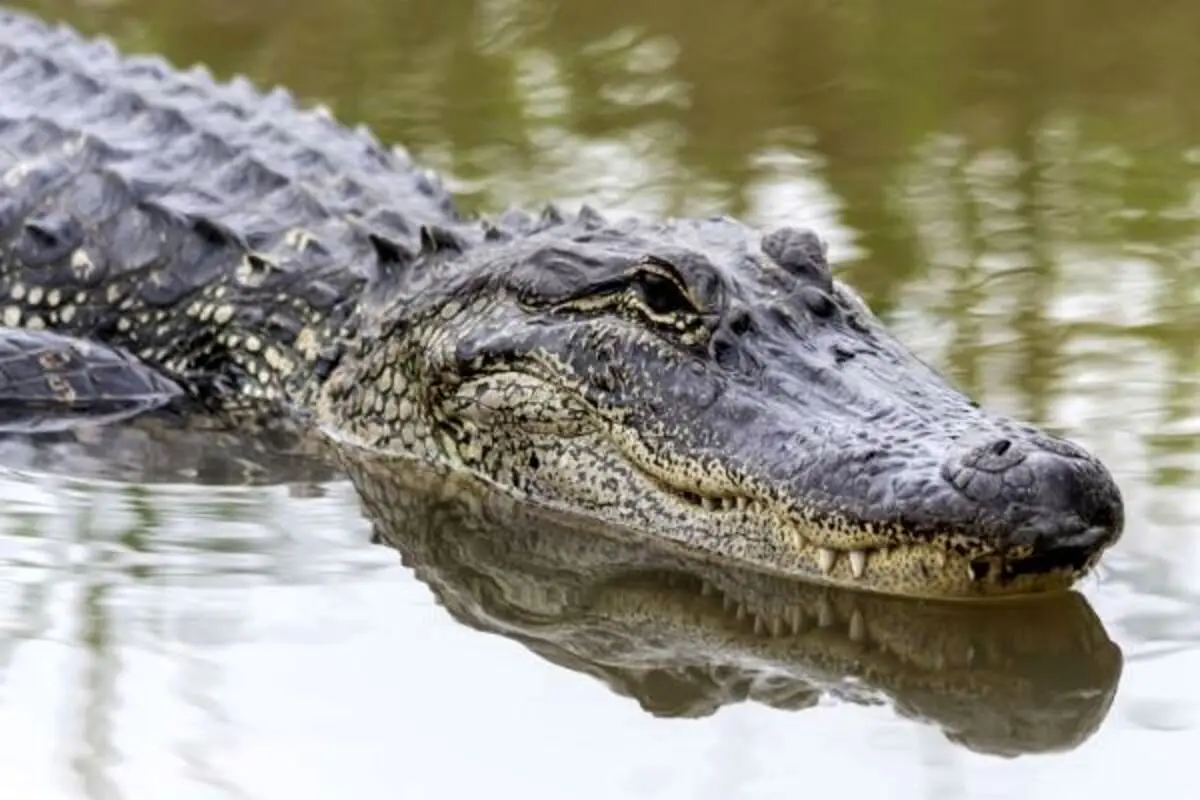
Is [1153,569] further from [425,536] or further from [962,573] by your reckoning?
[425,536]

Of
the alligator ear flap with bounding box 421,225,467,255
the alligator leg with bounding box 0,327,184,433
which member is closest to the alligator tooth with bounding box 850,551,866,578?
the alligator ear flap with bounding box 421,225,467,255

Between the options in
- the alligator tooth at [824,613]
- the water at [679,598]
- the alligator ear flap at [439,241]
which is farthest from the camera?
the alligator ear flap at [439,241]

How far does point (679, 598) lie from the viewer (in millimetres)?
5000

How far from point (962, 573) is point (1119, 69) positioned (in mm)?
5828

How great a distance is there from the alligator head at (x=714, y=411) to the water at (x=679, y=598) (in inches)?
4.6

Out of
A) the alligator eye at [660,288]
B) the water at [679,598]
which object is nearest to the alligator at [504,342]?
the alligator eye at [660,288]

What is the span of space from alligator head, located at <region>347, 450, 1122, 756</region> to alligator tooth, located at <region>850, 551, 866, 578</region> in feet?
0.15

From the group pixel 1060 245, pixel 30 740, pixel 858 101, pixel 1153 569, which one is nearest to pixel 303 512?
pixel 30 740

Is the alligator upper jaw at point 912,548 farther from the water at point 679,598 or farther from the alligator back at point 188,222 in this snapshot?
the alligator back at point 188,222

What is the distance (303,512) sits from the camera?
5637 millimetres

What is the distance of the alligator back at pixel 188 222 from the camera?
666cm

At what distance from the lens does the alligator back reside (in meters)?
6.66

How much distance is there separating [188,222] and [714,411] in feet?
6.89

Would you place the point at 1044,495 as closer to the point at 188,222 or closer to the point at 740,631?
the point at 740,631
